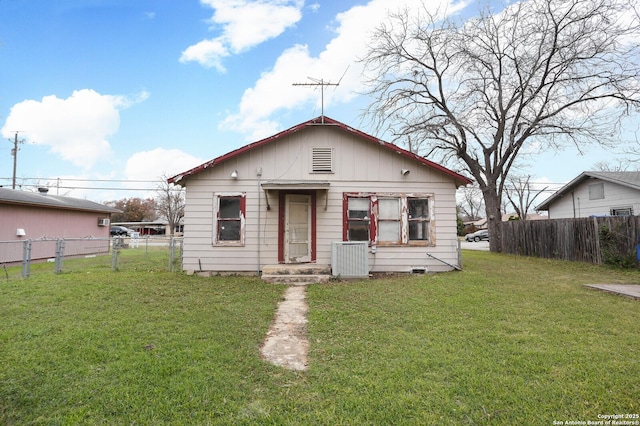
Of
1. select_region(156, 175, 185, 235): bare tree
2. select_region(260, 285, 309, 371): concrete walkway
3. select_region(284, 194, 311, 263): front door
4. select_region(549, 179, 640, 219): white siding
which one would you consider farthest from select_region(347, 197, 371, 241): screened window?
select_region(156, 175, 185, 235): bare tree

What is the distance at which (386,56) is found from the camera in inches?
659

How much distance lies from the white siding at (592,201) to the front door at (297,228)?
15.1 meters

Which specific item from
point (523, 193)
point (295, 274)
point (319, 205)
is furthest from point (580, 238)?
point (523, 193)

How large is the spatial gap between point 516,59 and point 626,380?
16986mm

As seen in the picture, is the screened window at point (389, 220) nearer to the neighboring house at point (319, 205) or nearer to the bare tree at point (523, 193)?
the neighboring house at point (319, 205)

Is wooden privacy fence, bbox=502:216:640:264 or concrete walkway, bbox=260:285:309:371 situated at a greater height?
wooden privacy fence, bbox=502:216:640:264

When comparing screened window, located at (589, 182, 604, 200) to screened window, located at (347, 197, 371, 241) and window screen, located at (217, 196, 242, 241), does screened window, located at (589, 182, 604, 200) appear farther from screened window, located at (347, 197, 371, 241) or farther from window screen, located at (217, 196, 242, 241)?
window screen, located at (217, 196, 242, 241)

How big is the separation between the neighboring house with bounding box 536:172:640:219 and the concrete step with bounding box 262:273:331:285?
49.1 ft

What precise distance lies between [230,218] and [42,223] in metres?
12.1

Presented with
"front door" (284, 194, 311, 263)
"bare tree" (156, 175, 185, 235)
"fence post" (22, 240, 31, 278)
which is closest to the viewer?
"fence post" (22, 240, 31, 278)

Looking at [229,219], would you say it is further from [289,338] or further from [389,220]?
[289,338]

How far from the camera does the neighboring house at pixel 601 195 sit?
1411 cm

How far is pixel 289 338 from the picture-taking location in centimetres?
408

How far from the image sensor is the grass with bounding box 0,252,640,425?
7.97ft
